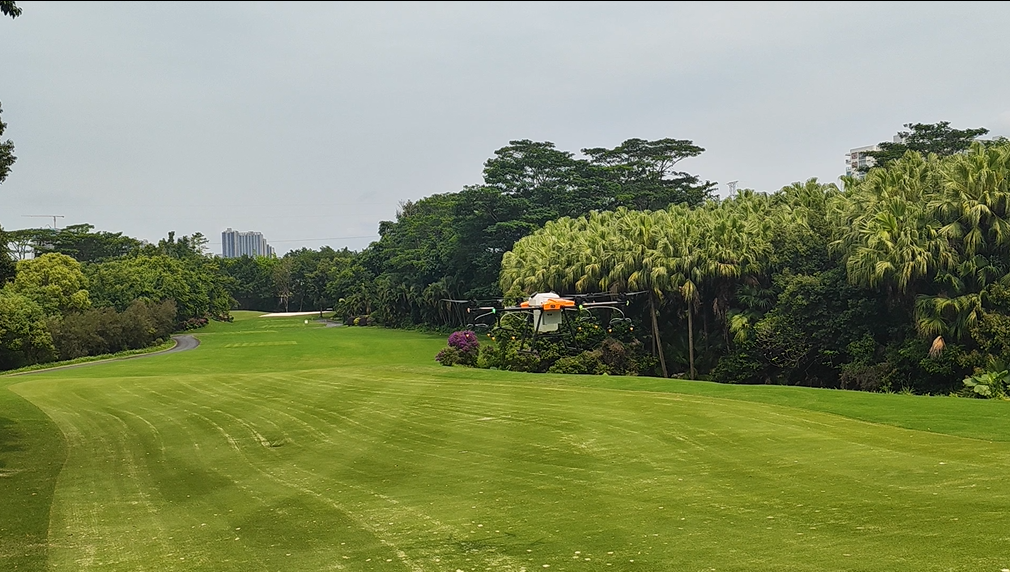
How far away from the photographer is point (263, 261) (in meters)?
136

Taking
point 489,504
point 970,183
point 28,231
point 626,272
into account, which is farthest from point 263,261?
point 489,504

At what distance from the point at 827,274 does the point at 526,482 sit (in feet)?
85.4

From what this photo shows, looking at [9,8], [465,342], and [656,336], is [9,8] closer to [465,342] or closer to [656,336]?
[465,342]

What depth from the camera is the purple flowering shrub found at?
39219mm

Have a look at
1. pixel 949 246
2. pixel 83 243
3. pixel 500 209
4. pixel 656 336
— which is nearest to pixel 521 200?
pixel 500 209

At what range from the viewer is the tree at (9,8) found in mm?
12391

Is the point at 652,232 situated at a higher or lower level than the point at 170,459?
higher

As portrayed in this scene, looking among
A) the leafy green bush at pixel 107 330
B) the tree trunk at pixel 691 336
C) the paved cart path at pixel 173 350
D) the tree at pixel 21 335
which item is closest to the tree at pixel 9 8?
the tree trunk at pixel 691 336

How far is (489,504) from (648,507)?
216cm

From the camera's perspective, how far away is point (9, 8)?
Result: 41.2 feet

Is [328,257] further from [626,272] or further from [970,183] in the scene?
[970,183]

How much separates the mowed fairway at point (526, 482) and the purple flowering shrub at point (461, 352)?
578 inches

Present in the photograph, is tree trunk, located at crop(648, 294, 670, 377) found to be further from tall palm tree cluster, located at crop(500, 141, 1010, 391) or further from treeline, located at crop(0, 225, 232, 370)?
treeline, located at crop(0, 225, 232, 370)

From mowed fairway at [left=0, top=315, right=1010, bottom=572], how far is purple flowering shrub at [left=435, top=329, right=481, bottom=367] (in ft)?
48.2
